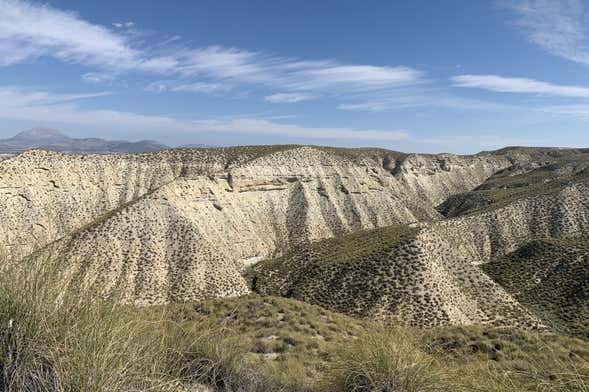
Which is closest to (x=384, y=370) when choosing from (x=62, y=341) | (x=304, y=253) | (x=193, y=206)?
(x=62, y=341)

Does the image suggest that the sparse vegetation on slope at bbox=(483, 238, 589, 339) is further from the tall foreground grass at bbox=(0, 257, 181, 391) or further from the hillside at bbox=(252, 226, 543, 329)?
the tall foreground grass at bbox=(0, 257, 181, 391)

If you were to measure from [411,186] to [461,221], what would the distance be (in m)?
47.9

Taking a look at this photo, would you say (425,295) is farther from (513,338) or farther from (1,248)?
(1,248)

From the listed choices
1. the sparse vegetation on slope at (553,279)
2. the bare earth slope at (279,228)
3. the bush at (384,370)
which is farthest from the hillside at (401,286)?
the bush at (384,370)

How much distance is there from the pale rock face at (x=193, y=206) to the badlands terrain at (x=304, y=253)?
217 millimetres

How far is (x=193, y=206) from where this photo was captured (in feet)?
170

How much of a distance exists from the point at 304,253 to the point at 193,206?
55.4 feet

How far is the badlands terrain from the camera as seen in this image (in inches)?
462

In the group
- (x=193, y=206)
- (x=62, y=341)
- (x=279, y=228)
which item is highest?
(x=62, y=341)

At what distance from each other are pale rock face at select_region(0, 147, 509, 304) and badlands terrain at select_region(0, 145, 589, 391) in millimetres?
217

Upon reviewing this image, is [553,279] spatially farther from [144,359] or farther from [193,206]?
[144,359]

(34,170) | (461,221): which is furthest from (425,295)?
(34,170)

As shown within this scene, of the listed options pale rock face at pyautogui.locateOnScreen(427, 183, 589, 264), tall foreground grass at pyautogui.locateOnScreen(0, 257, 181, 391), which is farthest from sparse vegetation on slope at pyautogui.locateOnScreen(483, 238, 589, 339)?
tall foreground grass at pyautogui.locateOnScreen(0, 257, 181, 391)

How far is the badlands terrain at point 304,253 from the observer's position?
11738 mm
